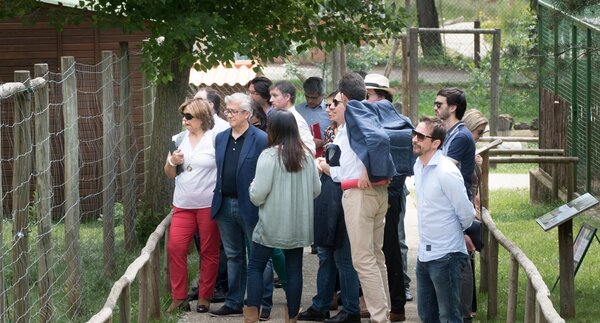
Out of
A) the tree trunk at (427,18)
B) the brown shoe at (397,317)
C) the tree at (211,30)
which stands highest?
the tree trunk at (427,18)

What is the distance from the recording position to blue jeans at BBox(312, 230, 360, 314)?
351 inches

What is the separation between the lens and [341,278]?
29.5 feet

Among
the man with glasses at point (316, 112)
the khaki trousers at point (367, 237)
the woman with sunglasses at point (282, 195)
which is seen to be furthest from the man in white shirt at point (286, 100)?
the khaki trousers at point (367, 237)

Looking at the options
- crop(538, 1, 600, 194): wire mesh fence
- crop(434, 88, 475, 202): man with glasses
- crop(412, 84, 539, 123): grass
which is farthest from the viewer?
crop(412, 84, 539, 123): grass

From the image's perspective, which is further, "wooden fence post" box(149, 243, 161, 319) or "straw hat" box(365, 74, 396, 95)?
"straw hat" box(365, 74, 396, 95)

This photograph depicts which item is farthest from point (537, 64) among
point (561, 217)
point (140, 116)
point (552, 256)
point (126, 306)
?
point (140, 116)

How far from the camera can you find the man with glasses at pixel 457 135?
8531 millimetres

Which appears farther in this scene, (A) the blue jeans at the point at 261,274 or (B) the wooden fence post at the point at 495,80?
(B) the wooden fence post at the point at 495,80

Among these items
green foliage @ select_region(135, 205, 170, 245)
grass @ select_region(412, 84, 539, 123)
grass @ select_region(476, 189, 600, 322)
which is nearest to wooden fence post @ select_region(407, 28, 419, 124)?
grass @ select_region(476, 189, 600, 322)

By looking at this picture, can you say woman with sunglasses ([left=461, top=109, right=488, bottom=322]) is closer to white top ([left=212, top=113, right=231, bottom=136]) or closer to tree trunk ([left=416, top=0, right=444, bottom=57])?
white top ([left=212, top=113, right=231, bottom=136])

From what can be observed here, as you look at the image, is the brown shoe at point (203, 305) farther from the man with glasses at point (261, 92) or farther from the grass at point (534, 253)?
the grass at point (534, 253)

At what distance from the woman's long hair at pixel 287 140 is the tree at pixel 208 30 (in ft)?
6.50

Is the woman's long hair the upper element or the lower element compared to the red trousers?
upper

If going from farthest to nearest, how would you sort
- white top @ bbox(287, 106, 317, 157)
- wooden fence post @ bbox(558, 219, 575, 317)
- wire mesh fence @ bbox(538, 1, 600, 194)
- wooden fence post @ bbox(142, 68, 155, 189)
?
wire mesh fence @ bbox(538, 1, 600, 194), wooden fence post @ bbox(142, 68, 155, 189), white top @ bbox(287, 106, 317, 157), wooden fence post @ bbox(558, 219, 575, 317)
